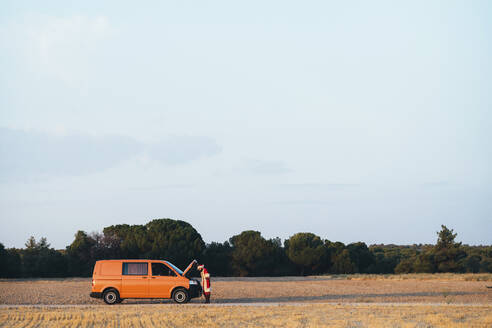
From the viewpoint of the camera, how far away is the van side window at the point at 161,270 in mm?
25219

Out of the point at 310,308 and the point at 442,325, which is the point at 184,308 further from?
the point at 442,325

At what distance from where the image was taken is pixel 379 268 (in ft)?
252

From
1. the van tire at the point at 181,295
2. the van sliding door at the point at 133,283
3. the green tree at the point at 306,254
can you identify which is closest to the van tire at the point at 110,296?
the van sliding door at the point at 133,283

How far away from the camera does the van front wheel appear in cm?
2492

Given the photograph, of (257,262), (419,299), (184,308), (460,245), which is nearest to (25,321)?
(184,308)

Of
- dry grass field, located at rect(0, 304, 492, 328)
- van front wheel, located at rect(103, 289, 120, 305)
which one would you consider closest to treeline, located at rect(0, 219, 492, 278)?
van front wheel, located at rect(103, 289, 120, 305)

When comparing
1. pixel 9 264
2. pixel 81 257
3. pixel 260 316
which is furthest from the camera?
pixel 81 257

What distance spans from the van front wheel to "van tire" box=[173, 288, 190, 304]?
2.40 metres

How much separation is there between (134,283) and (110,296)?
1.13m

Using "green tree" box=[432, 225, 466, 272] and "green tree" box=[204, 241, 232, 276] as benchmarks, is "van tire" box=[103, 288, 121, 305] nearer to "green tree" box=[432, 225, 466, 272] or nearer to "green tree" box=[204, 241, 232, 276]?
"green tree" box=[204, 241, 232, 276]

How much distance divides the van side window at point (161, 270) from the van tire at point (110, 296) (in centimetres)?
174

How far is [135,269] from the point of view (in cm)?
2519

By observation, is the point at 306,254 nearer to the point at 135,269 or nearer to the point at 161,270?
the point at 161,270

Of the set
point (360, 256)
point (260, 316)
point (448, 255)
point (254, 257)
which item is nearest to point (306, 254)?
point (254, 257)
